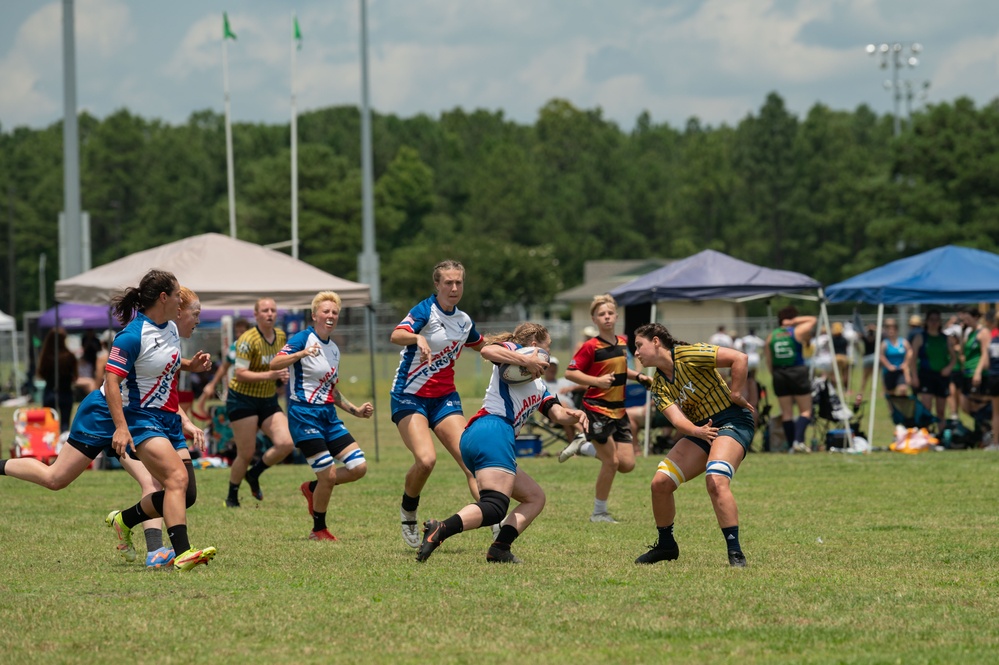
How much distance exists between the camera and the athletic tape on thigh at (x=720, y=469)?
7766 mm

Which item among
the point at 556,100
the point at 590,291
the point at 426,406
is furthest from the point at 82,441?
the point at 556,100

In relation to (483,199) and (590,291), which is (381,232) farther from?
(590,291)

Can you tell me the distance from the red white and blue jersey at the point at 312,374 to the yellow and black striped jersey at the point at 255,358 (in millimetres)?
1630

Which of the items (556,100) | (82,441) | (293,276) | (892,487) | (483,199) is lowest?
(892,487)

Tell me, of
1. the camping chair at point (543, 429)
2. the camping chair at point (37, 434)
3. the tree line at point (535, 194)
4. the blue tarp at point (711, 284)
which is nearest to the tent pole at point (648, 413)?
the blue tarp at point (711, 284)

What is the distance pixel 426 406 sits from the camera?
29.7 ft

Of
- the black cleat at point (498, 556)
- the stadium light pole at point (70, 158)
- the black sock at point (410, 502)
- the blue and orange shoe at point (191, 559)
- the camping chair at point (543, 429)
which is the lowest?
the camping chair at point (543, 429)

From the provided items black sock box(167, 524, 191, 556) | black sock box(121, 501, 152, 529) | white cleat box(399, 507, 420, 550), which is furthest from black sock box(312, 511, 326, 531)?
black sock box(167, 524, 191, 556)

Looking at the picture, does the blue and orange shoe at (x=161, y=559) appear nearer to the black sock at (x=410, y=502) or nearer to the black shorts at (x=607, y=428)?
the black sock at (x=410, y=502)

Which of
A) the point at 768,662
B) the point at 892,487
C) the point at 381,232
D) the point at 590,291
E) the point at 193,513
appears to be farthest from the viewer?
the point at 381,232

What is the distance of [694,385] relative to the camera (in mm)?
7945

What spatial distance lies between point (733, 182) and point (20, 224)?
4876cm

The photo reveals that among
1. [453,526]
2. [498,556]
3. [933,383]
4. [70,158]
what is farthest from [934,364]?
[70,158]

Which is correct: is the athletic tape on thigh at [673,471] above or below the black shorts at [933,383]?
above
